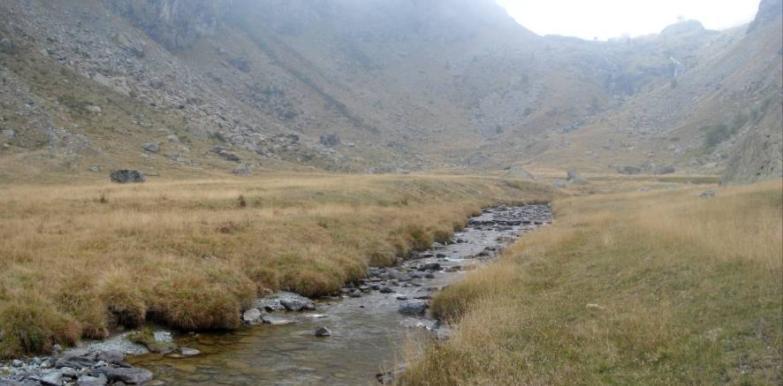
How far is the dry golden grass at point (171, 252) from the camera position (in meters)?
16.1

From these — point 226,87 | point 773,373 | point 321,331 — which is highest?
point 226,87

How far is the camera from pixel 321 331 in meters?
18.1

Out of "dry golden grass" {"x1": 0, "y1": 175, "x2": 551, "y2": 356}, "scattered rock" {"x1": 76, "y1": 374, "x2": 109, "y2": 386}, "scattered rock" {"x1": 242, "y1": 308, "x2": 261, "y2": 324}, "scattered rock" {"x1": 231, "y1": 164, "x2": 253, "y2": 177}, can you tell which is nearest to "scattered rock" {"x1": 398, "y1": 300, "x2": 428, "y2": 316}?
"dry golden grass" {"x1": 0, "y1": 175, "x2": 551, "y2": 356}

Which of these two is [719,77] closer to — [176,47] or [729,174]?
[729,174]

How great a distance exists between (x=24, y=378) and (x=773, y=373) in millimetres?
14347

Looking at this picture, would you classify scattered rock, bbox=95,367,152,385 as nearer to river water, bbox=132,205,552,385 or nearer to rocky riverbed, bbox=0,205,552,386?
rocky riverbed, bbox=0,205,552,386

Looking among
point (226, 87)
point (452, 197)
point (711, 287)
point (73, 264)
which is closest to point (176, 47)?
point (226, 87)

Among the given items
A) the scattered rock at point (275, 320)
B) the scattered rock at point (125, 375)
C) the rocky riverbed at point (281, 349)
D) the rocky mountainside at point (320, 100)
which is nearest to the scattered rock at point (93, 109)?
the rocky mountainside at point (320, 100)

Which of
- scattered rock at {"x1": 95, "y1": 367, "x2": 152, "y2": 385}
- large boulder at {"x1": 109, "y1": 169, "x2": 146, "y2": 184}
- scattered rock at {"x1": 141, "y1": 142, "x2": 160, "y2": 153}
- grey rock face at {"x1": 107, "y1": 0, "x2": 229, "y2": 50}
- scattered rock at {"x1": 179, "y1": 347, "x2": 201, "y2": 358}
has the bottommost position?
scattered rock at {"x1": 179, "y1": 347, "x2": 201, "y2": 358}

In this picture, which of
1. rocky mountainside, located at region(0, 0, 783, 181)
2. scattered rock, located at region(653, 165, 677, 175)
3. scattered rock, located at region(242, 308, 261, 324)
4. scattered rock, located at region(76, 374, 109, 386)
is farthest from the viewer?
scattered rock, located at region(653, 165, 677, 175)

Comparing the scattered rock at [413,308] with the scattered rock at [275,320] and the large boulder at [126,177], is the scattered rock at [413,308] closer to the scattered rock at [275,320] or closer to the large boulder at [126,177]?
the scattered rock at [275,320]

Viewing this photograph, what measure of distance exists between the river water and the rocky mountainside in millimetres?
35018

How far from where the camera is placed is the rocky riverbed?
1365 centimetres

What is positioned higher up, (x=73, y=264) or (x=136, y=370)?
(x=73, y=264)
